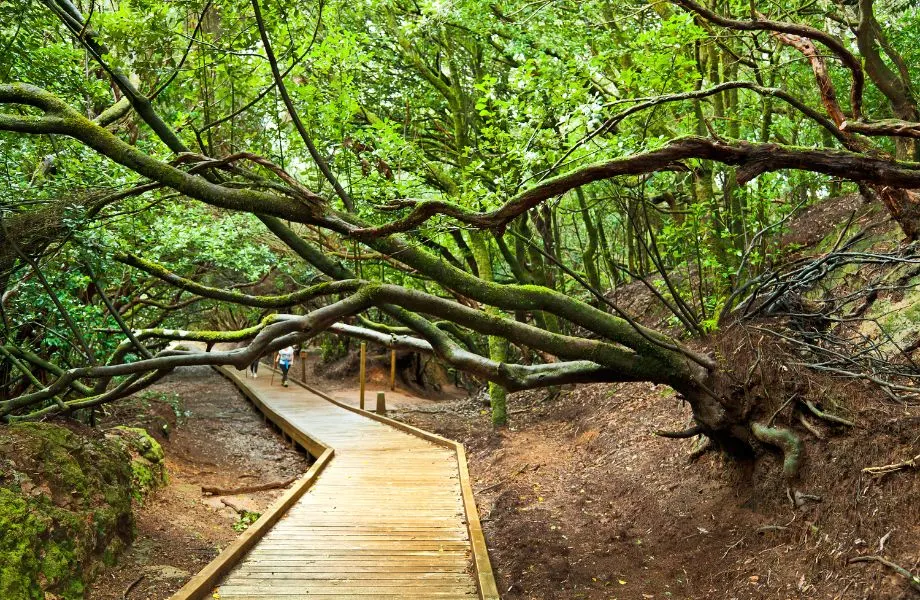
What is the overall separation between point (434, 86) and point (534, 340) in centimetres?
961

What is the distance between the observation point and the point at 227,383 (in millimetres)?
27594

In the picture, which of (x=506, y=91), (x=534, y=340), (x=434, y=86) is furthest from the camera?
(x=434, y=86)

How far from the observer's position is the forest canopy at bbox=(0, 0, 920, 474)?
5.10 metres

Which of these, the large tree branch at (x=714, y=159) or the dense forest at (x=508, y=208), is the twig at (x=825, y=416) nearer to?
the dense forest at (x=508, y=208)

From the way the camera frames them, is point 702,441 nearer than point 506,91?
Yes

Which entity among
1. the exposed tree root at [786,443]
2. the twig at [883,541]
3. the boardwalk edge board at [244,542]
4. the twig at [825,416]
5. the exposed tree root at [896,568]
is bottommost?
the boardwalk edge board at [244,542]

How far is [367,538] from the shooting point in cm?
707

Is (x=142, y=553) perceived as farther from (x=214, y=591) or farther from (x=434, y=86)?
(x=434, y=86)

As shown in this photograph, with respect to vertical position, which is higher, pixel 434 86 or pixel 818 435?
pixel 434 86

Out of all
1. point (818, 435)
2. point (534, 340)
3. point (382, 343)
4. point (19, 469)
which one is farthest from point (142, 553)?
point (818, 435)

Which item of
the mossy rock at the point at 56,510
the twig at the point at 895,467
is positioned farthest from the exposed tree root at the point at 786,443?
the mossy rock at the point at 56,510

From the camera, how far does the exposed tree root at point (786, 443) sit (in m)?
5.30

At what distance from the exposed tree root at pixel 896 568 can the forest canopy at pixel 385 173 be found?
4.05 feet

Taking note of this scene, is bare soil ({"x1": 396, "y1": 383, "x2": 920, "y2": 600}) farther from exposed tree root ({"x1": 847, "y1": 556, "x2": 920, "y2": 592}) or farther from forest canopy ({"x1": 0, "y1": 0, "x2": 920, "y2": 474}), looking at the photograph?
forest canopy ({"x1": 0, "y1": 0, "x2": 920, "y2": 474})
